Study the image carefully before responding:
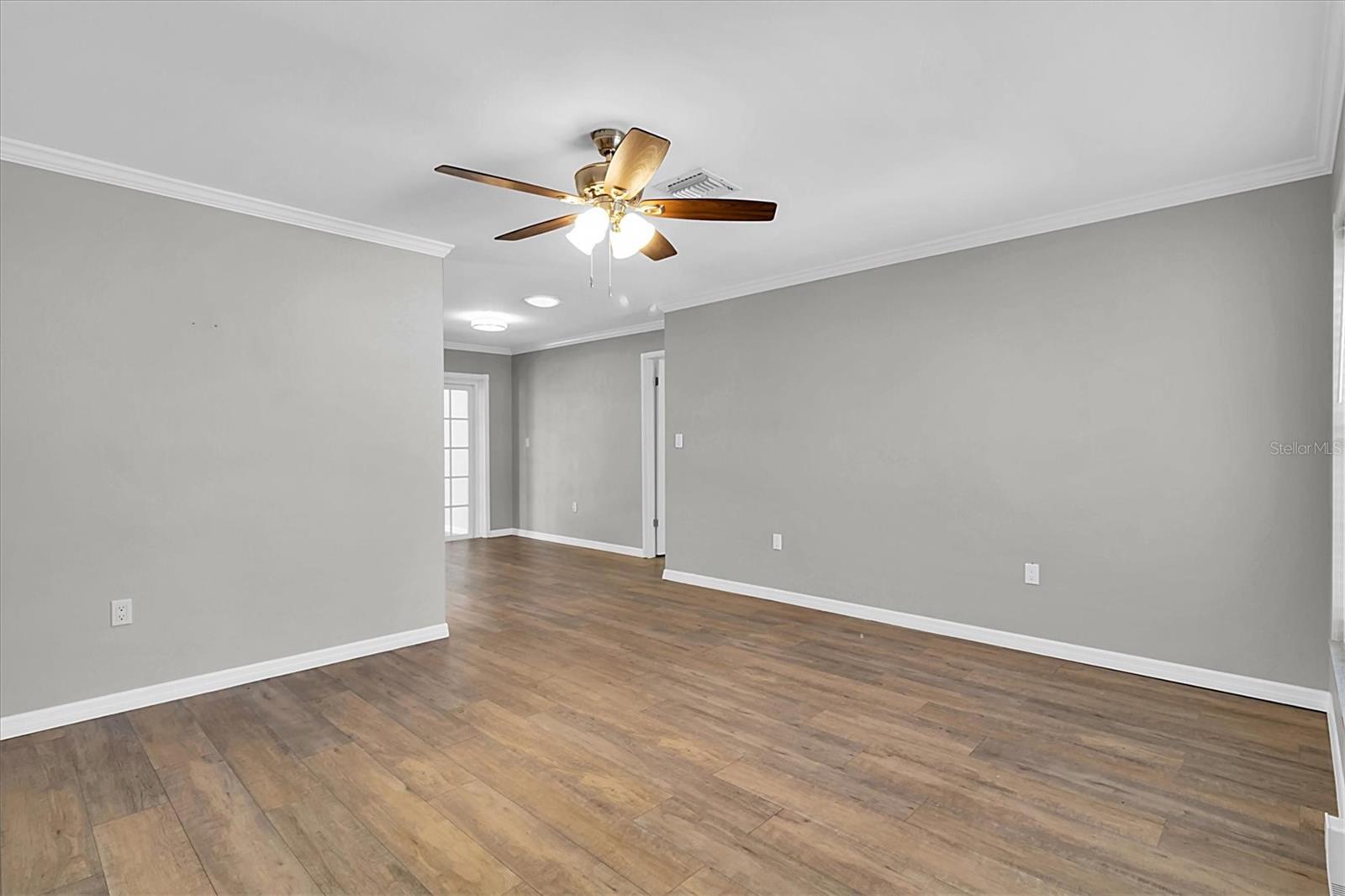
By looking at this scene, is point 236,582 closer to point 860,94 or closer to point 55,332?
point 55,332

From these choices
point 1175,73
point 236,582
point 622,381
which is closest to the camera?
point 1175,73

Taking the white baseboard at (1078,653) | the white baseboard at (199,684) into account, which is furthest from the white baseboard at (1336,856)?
the white baseboard at (199,684)

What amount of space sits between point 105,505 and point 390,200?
6.06 ft

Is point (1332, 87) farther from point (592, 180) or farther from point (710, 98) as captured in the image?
point (592, 180)

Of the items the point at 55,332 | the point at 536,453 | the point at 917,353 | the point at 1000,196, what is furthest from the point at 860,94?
the point at 536,453

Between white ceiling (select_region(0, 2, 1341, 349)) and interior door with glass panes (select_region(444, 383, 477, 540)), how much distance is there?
479 cm

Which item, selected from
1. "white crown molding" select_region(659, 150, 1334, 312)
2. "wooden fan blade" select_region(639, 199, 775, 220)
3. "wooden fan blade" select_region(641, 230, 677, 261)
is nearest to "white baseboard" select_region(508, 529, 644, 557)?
"white crown molding" select_region(659, 150, 1334, 312)

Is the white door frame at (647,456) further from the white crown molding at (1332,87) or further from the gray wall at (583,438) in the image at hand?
the white crown molding at (1332,87)

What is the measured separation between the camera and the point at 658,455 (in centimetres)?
700

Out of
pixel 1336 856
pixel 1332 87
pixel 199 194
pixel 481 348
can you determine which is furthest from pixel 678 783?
pixel 481 348

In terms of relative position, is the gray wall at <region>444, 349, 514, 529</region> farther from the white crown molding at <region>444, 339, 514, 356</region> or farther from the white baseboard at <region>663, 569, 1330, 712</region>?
the white baseboard at <region>663, 569, 1330, 712</region>

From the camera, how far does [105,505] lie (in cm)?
294

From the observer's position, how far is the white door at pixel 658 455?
6953 millimetres

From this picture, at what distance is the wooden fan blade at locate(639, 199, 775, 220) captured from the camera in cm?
255
